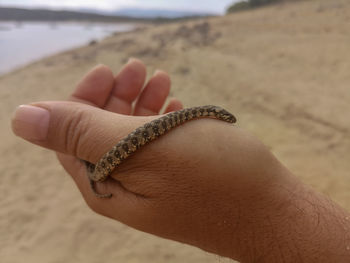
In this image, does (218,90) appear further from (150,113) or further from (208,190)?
(208,190)

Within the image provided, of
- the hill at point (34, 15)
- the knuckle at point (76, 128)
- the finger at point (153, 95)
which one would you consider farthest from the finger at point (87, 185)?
the hill at point (34, 15)

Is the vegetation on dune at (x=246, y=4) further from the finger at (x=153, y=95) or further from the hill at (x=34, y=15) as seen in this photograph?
the hill at (x=34, y=15)

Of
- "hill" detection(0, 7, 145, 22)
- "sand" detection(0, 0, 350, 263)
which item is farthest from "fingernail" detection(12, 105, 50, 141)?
"hill" detection(0, 7, 145, 22)

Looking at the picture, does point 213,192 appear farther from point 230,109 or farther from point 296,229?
point 230,109

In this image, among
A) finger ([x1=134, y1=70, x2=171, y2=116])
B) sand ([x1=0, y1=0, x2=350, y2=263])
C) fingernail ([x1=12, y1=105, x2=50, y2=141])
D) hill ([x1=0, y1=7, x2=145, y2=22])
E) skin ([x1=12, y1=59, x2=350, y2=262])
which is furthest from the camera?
hill ([x1=0, y1=7, x2=145, y2=22])

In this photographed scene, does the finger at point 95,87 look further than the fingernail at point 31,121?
Yes

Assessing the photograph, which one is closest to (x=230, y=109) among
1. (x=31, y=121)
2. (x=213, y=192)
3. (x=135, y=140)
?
(x=213, y=192)

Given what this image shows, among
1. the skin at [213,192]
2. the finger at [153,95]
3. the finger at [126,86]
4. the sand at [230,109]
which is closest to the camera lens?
the skin at [213,192]

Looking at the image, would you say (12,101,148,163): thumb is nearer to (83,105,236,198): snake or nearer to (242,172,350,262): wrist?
(83,105,236,198): snake
